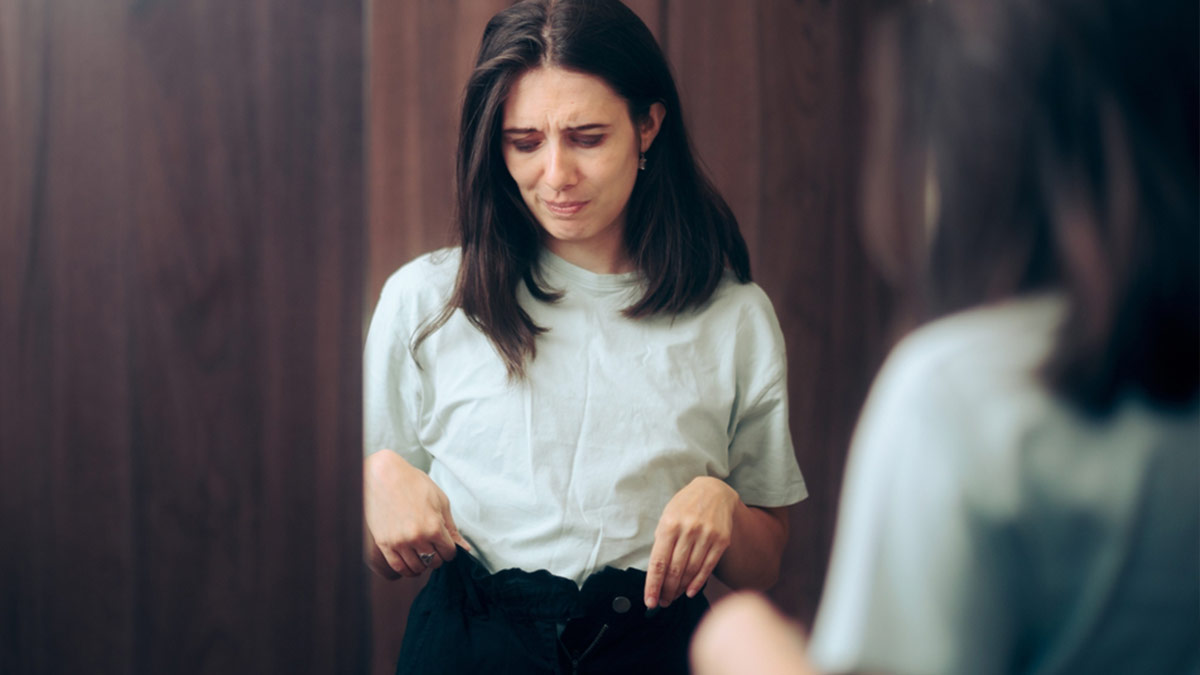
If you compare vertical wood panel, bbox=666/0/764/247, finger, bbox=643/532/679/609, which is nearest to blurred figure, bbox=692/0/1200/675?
finger, bbox=643/532/679/609

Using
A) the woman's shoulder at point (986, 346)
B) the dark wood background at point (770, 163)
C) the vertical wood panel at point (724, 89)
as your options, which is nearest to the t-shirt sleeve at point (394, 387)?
the dark wood background at point (770, 163)

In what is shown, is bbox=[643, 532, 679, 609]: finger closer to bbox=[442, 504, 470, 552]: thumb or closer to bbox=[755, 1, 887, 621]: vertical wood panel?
bbox=[442, 504, 470, 552]: thumb

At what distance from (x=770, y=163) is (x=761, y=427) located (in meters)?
0.33

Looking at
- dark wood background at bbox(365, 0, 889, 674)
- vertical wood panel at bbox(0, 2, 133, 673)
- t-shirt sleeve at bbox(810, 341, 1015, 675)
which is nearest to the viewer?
t-shirt sleeve at bbox(810, 341, 1015, 675)

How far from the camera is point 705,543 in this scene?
1.93 ft

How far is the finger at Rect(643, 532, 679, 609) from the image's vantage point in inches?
22.4

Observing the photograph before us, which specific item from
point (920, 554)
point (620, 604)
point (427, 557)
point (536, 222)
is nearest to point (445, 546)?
point (427, 557)

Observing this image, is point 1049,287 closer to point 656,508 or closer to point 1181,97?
point 1181,97

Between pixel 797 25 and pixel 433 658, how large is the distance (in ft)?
2.16

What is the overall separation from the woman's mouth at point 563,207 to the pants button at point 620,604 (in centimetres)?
27

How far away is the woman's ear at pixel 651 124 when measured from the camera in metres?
0.64

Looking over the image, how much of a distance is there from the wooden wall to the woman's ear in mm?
264

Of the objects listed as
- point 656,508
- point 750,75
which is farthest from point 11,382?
point 750,75

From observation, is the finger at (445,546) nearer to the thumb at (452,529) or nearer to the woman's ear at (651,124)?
the thumb at (452,529)
